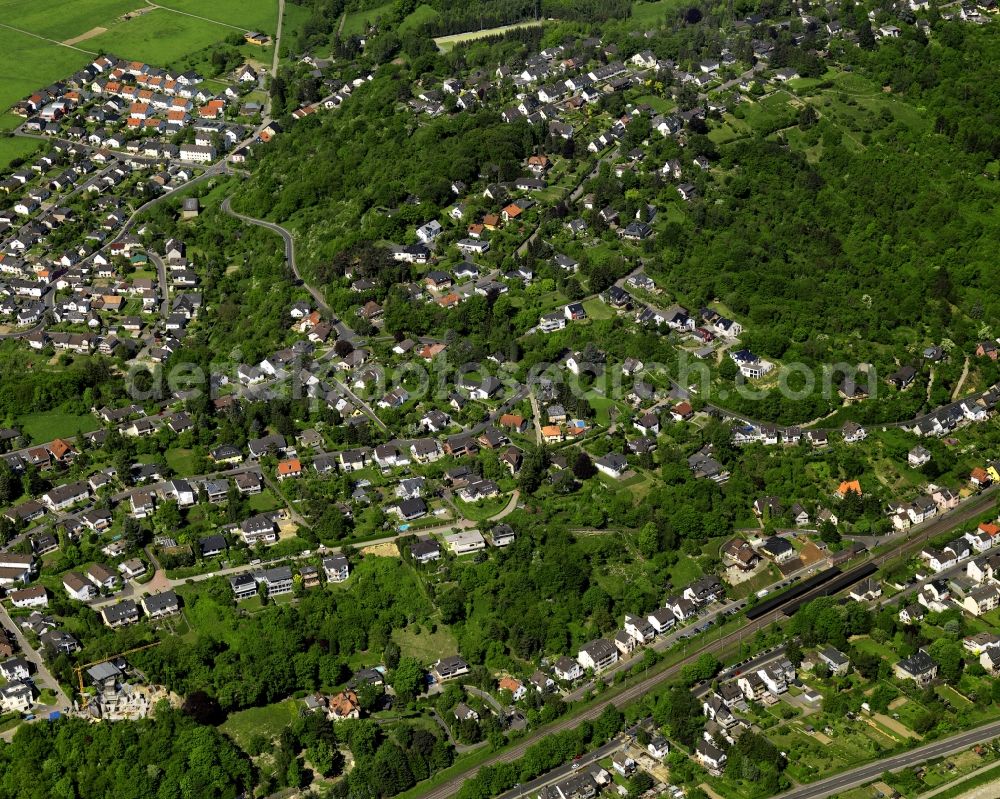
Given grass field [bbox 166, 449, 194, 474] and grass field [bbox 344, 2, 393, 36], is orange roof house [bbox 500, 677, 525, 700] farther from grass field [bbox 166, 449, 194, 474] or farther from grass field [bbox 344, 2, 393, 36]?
grass field [bbox 344, 2, 393, 36]

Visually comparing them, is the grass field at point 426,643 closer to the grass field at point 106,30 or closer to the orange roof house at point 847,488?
the orange roof house at point 847,488

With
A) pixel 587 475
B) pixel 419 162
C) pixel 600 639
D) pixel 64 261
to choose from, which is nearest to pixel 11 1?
pixel 64 261

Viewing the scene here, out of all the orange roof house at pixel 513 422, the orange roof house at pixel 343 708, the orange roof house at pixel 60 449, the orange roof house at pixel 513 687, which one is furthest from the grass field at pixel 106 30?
the orange roof house at pixel 513 687

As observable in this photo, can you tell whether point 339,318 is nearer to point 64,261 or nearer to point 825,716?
point 64,261

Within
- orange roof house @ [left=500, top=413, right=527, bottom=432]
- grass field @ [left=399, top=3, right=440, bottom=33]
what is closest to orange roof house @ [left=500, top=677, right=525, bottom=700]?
orange roof house @ [left=500, top=413, right=527, bottom=432]

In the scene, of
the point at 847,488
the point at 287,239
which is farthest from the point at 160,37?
the point at 847,488

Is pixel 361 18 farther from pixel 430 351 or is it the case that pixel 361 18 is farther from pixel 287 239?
pixel 430 351
